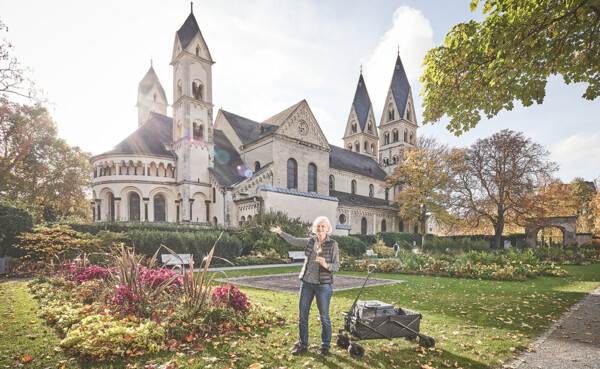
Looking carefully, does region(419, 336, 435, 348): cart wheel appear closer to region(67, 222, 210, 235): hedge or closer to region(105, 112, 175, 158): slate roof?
region(67, 222, 210, 235): hedge

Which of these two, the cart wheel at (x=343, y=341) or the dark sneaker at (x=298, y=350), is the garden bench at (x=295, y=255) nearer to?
the cart wheel at (x=343, y=341)

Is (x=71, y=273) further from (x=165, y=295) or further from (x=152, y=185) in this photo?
(x=152, y=185)

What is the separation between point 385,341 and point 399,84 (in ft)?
180

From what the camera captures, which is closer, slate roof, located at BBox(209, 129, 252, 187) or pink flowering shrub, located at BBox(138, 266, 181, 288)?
pink flowering shrub, located at BBox(138, 266, 181, 288)

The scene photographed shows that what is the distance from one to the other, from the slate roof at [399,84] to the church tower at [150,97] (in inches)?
1443

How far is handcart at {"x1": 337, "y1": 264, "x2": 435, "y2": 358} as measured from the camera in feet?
13.6

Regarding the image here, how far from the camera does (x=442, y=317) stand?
19.7ft

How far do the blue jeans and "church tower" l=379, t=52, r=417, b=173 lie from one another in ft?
163

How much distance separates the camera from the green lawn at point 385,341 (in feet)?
12.8

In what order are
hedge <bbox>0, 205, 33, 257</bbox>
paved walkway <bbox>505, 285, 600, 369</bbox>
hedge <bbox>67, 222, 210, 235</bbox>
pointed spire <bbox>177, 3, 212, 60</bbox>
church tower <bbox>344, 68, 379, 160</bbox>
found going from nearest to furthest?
paved walkway <bbox>505, 285, 600, 369</bbox>, hedge <bbox>0, 205, 33, 257</bbox>, hedge <bbox>67, 222, 210, 235</bbox>, pointed spire <bbox>177, 3, 212, 60</bbox>, church tower <bbox>344, 68, 379, 160</bbox>

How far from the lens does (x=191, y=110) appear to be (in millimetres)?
28141

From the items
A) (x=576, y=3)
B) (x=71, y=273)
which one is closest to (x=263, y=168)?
(x=71, y=273)

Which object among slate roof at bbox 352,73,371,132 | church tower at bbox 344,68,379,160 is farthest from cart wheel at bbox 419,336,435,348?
slate roof at bbox 352,73,371,132

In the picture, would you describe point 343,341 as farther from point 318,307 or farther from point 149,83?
point 149,83
